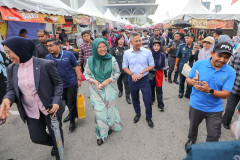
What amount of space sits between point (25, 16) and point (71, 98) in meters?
3.67

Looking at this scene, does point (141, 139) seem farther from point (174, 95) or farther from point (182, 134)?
point (174, 95)

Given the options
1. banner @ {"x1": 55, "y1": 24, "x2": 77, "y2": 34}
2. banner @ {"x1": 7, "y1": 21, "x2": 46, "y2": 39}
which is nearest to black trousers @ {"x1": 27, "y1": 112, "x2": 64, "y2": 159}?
banner @ {"x1": 7, "y1": 21, "x2": 46, "y2": 39}

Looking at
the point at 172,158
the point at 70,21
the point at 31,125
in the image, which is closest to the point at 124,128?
the point at 172,158

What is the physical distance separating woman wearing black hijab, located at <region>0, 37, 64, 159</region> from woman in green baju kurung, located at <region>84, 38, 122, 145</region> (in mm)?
707

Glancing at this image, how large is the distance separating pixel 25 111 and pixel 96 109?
109 cm

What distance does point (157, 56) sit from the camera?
365cm

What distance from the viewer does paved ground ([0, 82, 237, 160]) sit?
2473 millimetres

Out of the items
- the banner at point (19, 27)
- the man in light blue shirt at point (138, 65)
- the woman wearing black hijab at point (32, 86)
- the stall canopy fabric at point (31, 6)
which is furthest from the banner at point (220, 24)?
the woman wearing black hijab at point (32, 86)

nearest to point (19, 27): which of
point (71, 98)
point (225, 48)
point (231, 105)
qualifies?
point (71, 98)

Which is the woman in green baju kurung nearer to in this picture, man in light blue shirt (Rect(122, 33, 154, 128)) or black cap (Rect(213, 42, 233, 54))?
man in light blue shirt (Rect(122, 33, 154, 128))

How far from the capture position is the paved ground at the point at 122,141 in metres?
2.47

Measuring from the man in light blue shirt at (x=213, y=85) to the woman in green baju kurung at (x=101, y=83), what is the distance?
136 cm

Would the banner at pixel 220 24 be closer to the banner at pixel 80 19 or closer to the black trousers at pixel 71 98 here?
the banner at pixel 80 19

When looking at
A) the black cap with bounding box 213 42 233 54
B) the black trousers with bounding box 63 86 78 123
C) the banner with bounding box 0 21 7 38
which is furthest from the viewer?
the banner with bounding box 0 21 7 38
